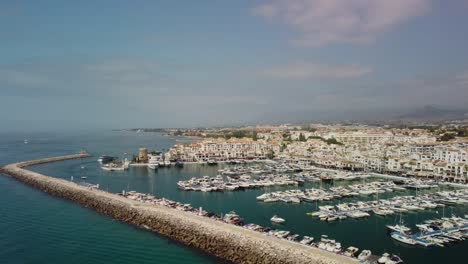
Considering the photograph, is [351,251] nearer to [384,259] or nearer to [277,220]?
[384,259]

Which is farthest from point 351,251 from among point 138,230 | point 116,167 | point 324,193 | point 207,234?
point 116,167

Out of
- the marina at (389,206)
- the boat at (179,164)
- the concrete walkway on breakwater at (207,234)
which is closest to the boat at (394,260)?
the concrete walkway on breakwater at (207,234)

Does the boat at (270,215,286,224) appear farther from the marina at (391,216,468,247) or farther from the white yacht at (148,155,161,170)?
the white yacht at (148,155,161,170)

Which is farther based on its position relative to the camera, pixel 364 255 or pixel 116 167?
pixel 116 167

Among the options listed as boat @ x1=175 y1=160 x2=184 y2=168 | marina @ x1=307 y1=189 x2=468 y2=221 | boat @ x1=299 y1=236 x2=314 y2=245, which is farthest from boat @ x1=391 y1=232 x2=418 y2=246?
boat @ x1=175 y1=160 x2=184 y2=168

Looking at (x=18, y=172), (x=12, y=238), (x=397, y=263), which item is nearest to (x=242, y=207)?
(x=397, y=263)

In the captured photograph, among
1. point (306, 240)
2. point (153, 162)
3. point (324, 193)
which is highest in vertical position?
point (153, 162)

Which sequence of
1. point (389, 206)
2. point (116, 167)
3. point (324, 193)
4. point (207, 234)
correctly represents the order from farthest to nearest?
point (116, 167), point (324, 193), point (389, 206), point (207, 234)
